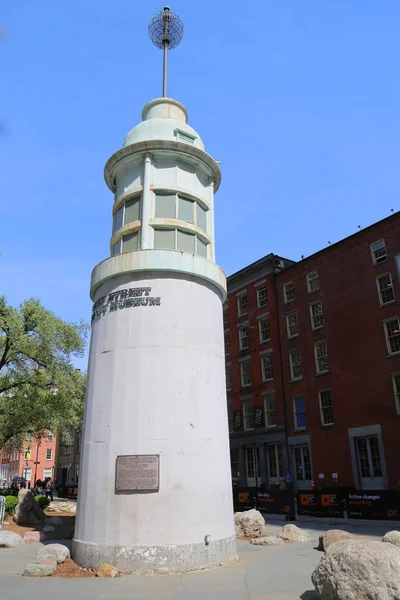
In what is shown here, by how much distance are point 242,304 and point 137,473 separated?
32.1m

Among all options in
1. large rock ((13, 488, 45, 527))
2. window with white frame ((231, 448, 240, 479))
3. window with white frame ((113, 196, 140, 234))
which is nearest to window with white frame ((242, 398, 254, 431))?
window with white frame ((231, 448, 240, 479))

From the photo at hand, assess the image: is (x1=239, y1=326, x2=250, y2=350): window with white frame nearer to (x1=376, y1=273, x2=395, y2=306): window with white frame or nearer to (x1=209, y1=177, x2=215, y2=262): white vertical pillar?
(x1=376, y1=273, x2=395, y2=306): window with white frame

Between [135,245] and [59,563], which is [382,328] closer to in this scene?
[135,245]

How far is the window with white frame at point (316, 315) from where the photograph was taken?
34.6 meters

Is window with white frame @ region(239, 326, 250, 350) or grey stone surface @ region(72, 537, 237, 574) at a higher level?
window with white frame @ region(239, 326, 250, 350)

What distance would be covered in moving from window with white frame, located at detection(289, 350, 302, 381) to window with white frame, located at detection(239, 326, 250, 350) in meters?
5.36

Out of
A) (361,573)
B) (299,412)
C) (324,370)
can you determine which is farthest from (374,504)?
(361,573)

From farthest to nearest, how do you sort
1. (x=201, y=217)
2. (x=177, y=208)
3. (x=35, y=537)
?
(x=35, y=537) → (x=201, y=217) → (x=177, y=208)

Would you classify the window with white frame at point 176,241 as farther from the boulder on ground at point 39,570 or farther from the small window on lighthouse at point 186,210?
the boulder on ground at point 39,570

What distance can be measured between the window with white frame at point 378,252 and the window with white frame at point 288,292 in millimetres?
7741

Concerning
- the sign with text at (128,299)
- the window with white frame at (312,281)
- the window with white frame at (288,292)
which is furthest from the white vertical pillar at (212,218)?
the window with white frame at (288,292)

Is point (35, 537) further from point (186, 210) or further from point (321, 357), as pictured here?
point (321, 357)

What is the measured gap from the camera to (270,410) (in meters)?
37.3

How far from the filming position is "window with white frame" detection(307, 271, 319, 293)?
35781mm
